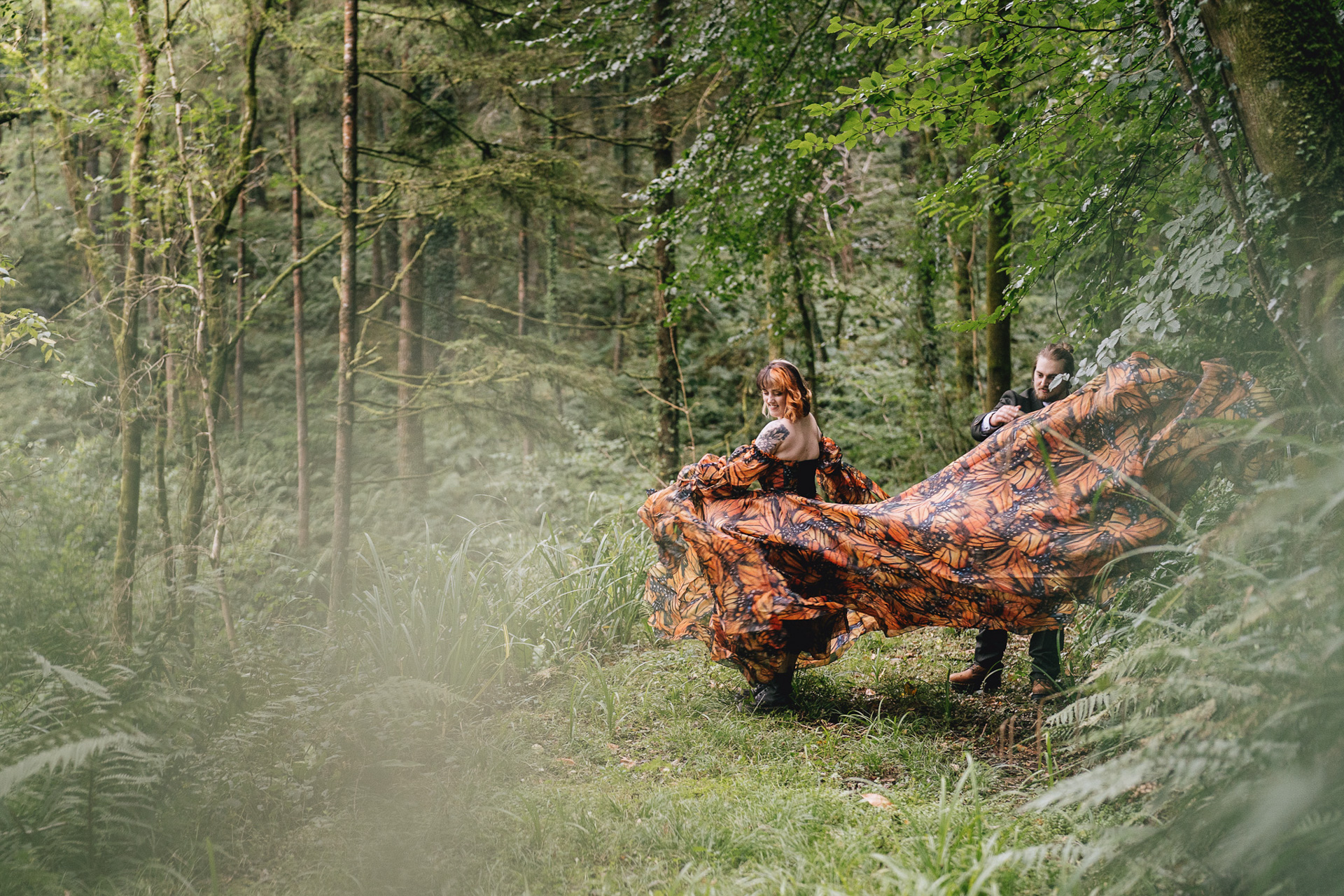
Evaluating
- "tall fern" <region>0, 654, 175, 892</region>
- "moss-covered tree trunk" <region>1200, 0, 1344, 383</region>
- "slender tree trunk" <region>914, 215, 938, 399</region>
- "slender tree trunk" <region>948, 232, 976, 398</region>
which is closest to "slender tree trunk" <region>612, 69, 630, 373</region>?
"slender tree trunk" <region>914, 215, 938, 399</region>

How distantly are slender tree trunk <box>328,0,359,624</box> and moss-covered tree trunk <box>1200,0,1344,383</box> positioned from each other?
6.12 metres

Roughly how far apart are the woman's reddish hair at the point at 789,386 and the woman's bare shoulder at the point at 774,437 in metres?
0.06

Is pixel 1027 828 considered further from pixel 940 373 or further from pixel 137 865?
pixel 940 373

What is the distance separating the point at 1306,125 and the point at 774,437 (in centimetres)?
242

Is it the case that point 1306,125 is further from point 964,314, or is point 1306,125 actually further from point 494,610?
point 964,314

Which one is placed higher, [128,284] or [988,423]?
[128,284]

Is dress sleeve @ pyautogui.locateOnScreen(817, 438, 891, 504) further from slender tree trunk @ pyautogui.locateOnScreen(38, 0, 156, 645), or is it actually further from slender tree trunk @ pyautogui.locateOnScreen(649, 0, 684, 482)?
slender tree trunk @ pyautogui.locateOnScreen(38, 0, 156, 645)

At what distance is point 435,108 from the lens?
8844 mm

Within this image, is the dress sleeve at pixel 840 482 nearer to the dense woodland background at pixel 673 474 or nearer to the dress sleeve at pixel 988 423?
the dress sleeve at pixel 988 423

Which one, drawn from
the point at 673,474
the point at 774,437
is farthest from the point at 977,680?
the point at 673,474

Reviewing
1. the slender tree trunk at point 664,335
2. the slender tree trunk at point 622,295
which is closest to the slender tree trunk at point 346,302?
the slender tree trunk at point 664,335

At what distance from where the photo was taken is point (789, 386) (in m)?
4.26

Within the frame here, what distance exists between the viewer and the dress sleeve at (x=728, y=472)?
14.0 feet

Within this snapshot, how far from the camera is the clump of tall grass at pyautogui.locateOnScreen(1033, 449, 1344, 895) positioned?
1667 mm
